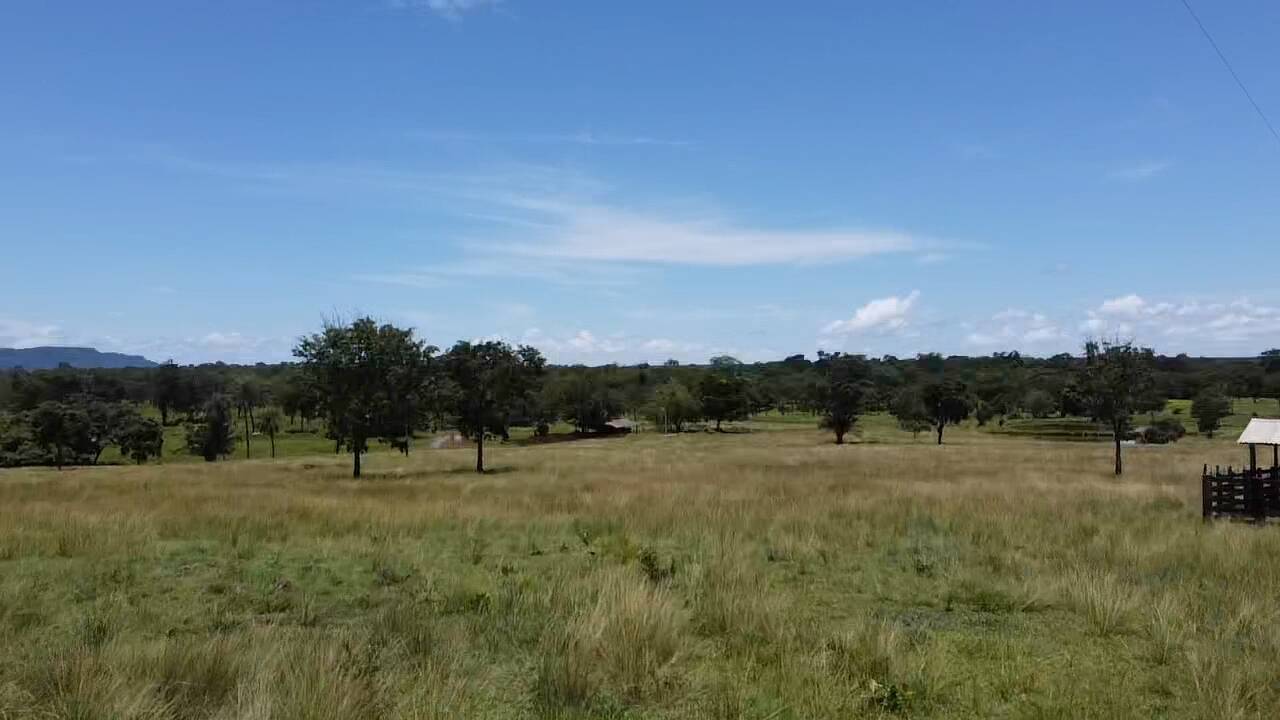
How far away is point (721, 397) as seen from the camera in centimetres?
11806

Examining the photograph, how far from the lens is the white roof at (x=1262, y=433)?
21469 millimetres

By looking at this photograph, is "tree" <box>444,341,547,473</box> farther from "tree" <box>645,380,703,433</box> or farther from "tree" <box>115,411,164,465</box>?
"tree" <box>115,411,164,465</box>

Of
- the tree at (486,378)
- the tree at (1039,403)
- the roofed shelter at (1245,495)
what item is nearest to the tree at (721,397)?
the tree at (1039,403)

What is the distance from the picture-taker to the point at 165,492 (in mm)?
26641

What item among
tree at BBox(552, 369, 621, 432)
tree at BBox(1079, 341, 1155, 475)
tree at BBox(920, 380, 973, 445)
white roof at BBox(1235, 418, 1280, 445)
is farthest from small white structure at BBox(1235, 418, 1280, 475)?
tree at BBox(552, 369, 621, 432)

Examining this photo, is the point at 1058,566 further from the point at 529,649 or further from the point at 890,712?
the point at 529,649

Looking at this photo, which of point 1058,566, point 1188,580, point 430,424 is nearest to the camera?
point 1188,580

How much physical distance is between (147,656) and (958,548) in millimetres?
13689

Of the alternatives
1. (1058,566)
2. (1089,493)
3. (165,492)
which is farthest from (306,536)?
(1089,493)

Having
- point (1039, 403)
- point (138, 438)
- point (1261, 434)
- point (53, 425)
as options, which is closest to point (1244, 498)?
point (1261, 434)

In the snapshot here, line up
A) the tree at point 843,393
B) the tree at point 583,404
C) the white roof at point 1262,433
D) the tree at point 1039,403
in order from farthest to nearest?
1. the tree at point 1039,403
2. the tree at point 583,404
3. the tree at point 843,393
4. the white roof at point 1262,433

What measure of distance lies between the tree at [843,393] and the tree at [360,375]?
47129 mm

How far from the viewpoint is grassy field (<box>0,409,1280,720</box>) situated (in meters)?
6.92

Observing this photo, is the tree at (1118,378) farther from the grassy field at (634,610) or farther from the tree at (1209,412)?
the tree at (1209,412)
